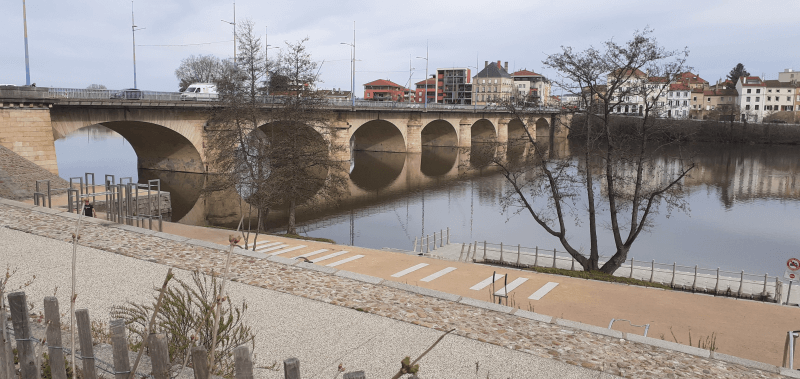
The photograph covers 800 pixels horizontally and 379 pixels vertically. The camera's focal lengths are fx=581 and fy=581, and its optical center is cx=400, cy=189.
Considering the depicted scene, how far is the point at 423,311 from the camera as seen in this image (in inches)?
348

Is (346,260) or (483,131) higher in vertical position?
(483,131)

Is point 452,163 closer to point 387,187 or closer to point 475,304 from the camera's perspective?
point 387,187

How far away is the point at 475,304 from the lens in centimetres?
941

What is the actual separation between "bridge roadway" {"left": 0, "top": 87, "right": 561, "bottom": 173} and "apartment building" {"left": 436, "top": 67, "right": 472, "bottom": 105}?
70376mm

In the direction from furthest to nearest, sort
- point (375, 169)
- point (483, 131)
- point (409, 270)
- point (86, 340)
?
point (483, 131) < point (375, 169) < point (409, 270) < point (86, 340)

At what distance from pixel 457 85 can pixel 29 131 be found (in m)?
123

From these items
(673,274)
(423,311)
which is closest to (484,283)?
(423,311)

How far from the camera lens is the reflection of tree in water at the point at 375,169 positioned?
46094mm

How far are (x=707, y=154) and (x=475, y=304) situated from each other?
70788mm

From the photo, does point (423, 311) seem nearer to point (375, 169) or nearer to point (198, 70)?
point (375, 169)

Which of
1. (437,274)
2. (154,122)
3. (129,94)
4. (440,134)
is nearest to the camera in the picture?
(437,274)

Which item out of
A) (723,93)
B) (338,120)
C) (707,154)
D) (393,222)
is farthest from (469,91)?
(393,222)

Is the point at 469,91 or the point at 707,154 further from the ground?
the point at 469,91

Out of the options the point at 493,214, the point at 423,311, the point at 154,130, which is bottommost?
the point at 493,214
